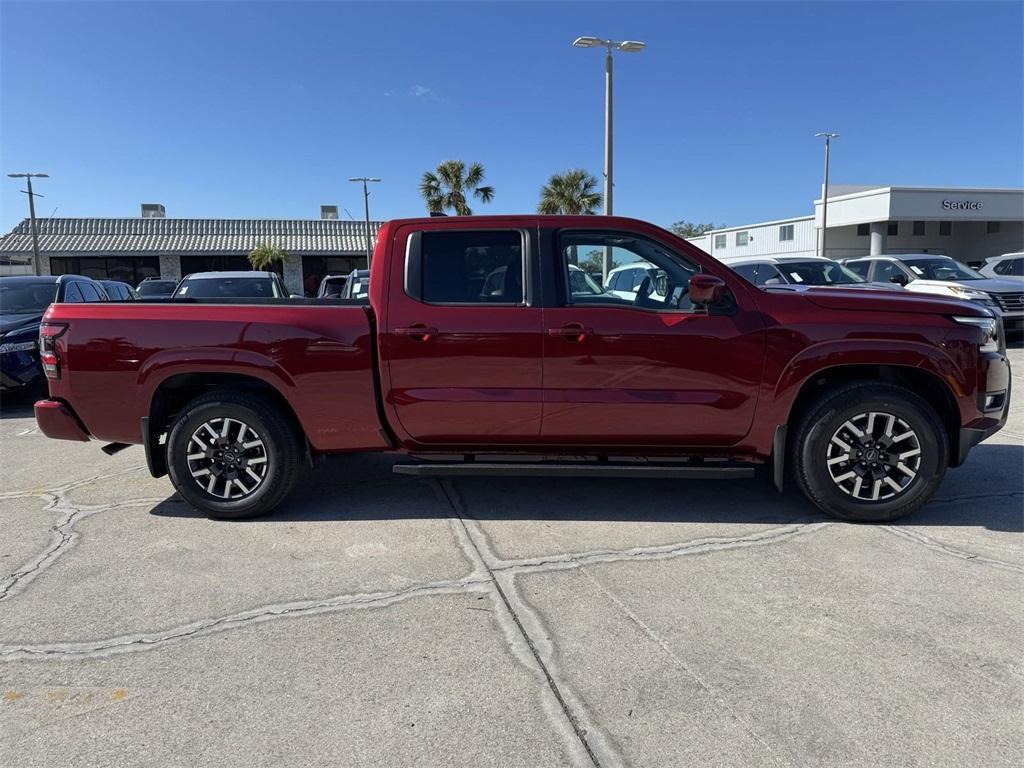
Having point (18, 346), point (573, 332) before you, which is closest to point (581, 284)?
point (573, 332)

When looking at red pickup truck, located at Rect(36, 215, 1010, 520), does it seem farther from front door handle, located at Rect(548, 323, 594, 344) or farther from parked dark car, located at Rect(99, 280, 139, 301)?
parked dark car, located at Rect(99, 280, 139, 301)

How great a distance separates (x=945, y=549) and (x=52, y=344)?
5.39m

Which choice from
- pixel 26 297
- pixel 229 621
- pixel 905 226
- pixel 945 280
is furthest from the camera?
pixel 905 226

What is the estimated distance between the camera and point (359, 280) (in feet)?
36.1

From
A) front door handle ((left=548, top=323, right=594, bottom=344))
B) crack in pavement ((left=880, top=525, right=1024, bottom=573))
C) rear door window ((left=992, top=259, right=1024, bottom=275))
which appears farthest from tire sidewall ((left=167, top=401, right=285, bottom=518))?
rear door window ((left=992, top=259, right=1024, bottom=275))

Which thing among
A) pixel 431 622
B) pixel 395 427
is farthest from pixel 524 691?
pixel 395 427

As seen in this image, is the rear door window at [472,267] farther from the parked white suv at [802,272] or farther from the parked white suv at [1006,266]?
the parked white suv at [1006,266]

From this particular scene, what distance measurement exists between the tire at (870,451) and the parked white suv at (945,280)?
30.6ft

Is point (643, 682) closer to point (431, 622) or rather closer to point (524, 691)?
point (524, 691)

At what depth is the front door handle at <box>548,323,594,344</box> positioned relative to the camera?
162 inches

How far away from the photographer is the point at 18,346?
27.4 feet

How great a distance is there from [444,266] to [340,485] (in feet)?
6.39

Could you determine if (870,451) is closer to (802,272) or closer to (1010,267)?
(802,272)

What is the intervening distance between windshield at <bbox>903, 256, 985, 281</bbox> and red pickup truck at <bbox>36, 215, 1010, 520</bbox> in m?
11.2
